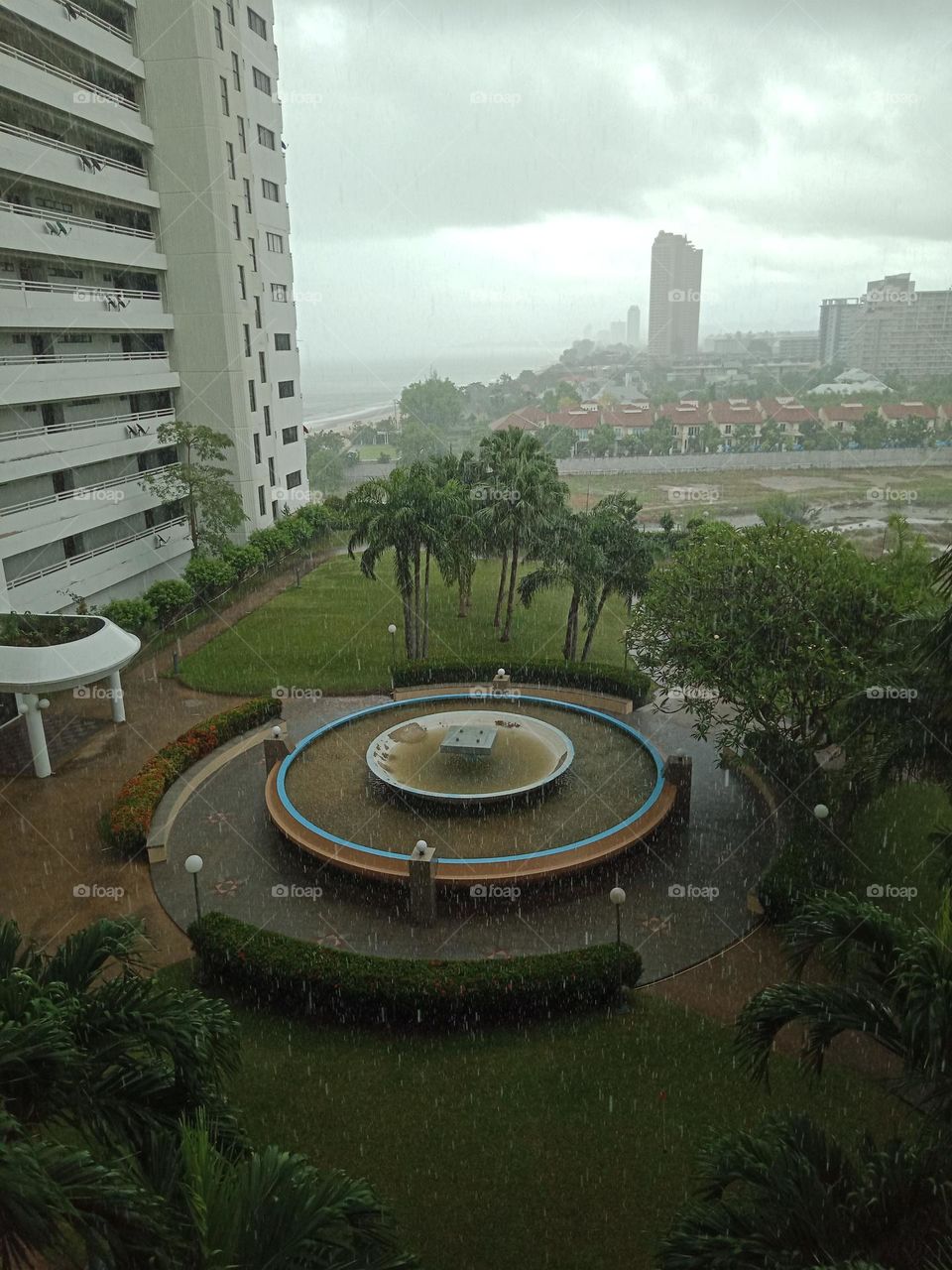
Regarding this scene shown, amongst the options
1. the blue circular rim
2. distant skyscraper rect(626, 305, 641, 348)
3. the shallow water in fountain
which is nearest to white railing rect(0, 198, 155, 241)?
the blue circular rim

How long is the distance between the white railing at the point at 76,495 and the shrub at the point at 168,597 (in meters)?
3.71

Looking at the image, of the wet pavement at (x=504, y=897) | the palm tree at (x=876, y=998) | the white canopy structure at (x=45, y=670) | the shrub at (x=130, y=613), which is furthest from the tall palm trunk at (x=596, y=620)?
the palm tree at (x=876, y=998)

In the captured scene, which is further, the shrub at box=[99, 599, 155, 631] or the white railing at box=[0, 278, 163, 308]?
the shrub at box=[99, 599, 155, 631]

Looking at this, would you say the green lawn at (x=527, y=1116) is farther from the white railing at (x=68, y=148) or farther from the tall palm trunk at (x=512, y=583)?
the white railing at (x=68, y=148)

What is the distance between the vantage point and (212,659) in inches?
1108

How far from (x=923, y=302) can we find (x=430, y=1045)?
71.2 m

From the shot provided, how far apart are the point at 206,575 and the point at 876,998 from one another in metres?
30.2

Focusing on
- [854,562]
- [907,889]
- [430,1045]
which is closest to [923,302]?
[854,562]

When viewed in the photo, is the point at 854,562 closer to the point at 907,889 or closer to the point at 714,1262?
the point at 907,889

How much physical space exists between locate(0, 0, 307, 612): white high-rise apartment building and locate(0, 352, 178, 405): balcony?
70 mm

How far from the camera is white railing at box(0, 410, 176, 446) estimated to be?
27.5 m

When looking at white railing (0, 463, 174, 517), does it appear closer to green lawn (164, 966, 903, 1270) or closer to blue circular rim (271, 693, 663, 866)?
blue circular rim (271, 693, 663, 866)

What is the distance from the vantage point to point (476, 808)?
55.6ft

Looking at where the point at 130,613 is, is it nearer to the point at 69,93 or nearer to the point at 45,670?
the point at 45,670
